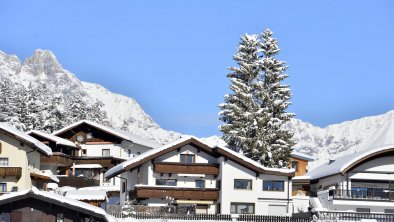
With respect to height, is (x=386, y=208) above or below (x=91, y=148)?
below

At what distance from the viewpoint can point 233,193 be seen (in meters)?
73.5

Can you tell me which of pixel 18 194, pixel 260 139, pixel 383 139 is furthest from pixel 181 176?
pixel 383 139

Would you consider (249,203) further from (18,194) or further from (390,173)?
(18,194)

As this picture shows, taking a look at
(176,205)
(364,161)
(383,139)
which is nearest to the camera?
(176,205)

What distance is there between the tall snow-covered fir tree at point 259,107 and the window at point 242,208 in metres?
10.8

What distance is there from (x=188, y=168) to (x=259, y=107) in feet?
58.3

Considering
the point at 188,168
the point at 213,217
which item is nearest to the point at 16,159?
the point at 188,168

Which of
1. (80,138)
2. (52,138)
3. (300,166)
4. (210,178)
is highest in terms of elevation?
(80,138)

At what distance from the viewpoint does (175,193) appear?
236ft

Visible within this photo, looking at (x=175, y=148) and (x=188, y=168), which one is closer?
(x=188, y=168)

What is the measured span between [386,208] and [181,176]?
1784 centimetres

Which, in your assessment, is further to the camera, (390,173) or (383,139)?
(383,139)

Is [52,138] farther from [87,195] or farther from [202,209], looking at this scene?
[202,209]

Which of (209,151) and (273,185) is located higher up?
(209,151)
